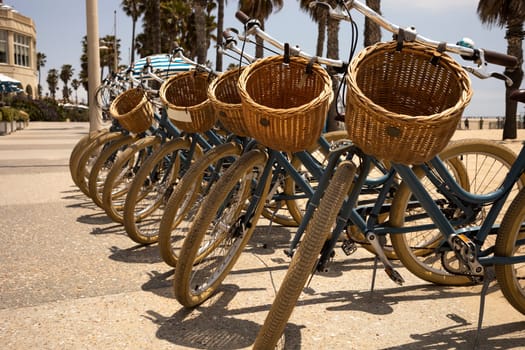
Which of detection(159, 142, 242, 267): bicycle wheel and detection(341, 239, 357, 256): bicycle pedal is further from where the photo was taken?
detection(159, 142, 242, 267): bicycle wheel

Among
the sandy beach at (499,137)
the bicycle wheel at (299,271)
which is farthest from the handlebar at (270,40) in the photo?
the sandy beach at (499,137)

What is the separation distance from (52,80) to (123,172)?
11412 cm

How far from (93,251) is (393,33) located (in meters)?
2.93

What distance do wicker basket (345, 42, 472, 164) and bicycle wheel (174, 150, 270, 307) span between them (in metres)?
0.78

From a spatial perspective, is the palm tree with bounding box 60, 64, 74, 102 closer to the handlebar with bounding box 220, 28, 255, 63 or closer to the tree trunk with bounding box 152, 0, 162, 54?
the tree trunk with bounding box 152, 0, 162, 54

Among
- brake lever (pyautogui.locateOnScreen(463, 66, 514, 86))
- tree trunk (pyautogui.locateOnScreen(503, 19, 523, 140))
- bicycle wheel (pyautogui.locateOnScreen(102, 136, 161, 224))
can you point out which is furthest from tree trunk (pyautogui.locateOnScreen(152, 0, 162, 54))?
brake lever (pyautogui.locateOnScreen(463, 66, 514, 86))

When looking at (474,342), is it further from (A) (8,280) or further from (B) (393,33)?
(A) (8,280)

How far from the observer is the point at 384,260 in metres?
2.64

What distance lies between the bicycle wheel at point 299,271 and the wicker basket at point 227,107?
1074 mm

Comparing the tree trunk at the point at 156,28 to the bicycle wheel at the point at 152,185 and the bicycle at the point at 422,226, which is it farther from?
the bicycle at the point at 422,226

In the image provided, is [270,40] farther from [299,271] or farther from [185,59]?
[185,59]

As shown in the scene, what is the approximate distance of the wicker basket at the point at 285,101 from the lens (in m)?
2.50

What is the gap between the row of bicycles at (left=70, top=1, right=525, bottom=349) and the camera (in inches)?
84.4

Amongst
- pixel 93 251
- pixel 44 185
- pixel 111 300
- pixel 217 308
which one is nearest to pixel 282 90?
pixel 217 308
